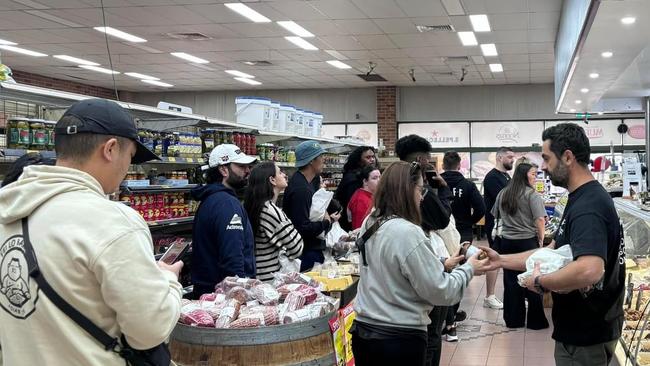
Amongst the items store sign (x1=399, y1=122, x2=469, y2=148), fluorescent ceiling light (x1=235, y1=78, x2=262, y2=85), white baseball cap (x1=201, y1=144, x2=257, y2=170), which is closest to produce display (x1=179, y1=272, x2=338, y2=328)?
white baseball cap (x1=201, y1=144, x2=257, y2=170)

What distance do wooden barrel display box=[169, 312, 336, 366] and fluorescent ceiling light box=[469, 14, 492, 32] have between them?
26.7 ft

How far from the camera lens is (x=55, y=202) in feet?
5.39

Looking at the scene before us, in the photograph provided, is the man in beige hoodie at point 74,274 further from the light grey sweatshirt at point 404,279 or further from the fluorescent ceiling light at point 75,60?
the fluorescent ceiling light at point 75,60

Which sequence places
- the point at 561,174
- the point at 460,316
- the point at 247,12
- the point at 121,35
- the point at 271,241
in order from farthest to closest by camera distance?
1. the point at 121,35
2. the point at 247,12
3. the point at 460,316
4. the point at 271,241
5. the point at 561,174

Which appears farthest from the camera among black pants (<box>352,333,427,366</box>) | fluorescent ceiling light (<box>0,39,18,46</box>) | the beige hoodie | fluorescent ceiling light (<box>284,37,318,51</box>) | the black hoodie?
fluorescent ceiling light (<box>0,39,18,46</box>)

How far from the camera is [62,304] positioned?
5.24 ft

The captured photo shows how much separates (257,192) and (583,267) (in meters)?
2.38

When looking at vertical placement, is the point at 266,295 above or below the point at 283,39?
below

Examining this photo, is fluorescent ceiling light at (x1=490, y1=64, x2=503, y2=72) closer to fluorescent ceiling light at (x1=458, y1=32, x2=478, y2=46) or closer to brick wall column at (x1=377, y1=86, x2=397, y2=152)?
fluorescent ceiling light at (x1=458, y1=32, x2=478, y2=46)

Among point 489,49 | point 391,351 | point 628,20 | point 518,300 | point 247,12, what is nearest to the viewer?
point 391,351

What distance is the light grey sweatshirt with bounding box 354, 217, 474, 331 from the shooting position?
2.70 m

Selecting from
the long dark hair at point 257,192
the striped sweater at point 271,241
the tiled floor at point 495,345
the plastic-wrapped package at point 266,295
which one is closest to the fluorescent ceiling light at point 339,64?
the tiled floor at point 495,345

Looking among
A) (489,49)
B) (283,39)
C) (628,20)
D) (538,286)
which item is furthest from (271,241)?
(489,49)

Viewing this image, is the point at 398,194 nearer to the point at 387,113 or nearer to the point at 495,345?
the point at 495,345
